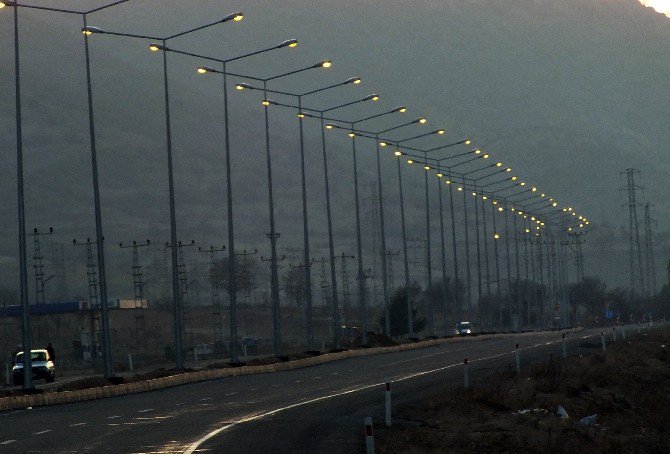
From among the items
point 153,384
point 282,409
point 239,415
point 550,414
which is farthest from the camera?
point 153,384

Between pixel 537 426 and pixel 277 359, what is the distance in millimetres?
43605

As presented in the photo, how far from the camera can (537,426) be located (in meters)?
→ 33.1

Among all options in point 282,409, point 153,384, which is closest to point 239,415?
point 282,409

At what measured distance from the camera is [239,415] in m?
38.2

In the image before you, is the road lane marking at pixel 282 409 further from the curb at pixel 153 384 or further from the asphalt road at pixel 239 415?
the curb at pixel 153 384

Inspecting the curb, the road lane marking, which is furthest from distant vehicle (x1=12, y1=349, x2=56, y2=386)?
the road lane marking

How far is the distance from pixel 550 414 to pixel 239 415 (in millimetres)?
8069

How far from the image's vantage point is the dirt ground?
29.1 m

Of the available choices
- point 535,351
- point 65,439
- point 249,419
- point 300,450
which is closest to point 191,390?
point 249,419

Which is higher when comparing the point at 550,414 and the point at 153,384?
the point at 153,384

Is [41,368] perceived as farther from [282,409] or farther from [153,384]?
[282,409]

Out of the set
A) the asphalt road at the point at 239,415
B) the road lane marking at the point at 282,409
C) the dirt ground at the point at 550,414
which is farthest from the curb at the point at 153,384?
the dirt ground at the point at 550,414

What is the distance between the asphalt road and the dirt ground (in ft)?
4.67

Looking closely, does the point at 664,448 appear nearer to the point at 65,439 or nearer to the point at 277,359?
the point at 65,439
